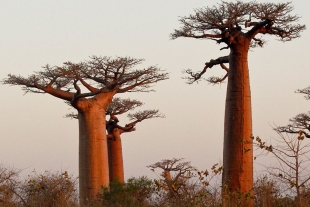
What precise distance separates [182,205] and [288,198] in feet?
3.54

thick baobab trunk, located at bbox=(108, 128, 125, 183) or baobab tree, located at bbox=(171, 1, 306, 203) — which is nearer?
baobab tree, located at bbox=(171, 1, 306, 203)

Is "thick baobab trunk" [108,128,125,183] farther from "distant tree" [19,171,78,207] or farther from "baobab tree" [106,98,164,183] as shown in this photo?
"distant tree" [19,171,78,207]

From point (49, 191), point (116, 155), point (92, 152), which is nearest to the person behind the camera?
point (49, 191)

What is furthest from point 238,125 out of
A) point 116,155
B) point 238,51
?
point 116,155

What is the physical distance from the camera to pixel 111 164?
1586 cm

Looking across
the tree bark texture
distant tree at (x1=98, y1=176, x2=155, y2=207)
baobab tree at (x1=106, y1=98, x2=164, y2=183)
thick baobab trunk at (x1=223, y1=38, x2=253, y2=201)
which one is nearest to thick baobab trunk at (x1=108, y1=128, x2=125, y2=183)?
baobab tree at (x1=106, y1=98, x2=164, y2=183)

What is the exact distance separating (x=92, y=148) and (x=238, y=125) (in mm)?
3686

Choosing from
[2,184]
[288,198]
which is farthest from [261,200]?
[2,184]

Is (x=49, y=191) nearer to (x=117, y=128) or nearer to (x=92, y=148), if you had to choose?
(x=92, y=148)

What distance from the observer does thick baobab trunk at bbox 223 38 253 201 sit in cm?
840

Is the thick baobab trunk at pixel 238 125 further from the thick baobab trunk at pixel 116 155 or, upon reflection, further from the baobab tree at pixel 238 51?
the thick baobab trunk at pixel 116 155

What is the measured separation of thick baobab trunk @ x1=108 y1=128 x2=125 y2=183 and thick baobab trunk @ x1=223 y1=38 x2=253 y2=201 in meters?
7.21

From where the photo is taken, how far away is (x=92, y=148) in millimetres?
11500

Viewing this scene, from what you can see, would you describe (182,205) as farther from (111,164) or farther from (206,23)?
(111,164)
